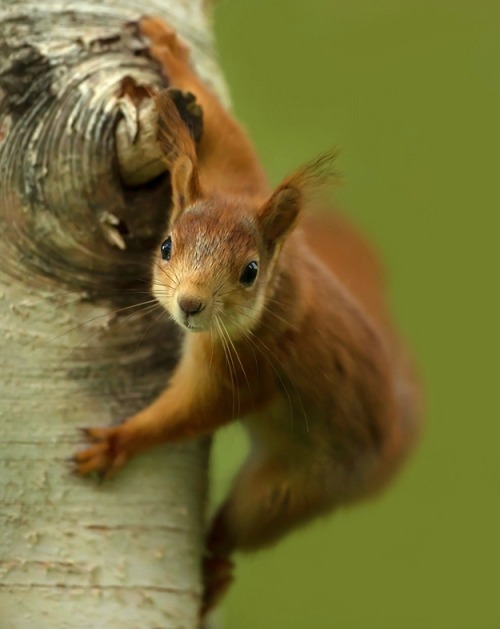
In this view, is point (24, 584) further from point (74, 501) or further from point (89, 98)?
point (89, 98)

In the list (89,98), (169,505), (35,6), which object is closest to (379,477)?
(169,505)

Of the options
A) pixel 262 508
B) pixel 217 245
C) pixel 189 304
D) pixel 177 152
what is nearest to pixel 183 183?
pixel 177 152

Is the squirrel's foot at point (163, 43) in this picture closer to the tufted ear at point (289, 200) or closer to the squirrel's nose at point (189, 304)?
the tufted ear at point (289, 200)

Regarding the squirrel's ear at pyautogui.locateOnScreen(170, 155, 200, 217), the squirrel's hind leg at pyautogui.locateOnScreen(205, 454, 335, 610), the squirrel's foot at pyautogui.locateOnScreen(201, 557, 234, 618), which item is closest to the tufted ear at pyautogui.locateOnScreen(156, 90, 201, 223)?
the squirrel's ear at pyautogui.locateOnScreen(170, 155, 200, 217)

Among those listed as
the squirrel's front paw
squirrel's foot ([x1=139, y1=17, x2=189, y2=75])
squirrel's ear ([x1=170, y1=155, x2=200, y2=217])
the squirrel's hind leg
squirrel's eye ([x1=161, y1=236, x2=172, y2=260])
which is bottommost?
the squirrel's hind leg

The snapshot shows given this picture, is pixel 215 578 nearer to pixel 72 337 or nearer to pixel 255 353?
pixel 255 353

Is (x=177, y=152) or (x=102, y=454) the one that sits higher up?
(x=177, y=152)

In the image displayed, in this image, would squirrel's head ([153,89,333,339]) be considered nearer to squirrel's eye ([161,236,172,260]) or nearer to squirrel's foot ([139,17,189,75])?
squirrel's eye ([161,236,172,260])
